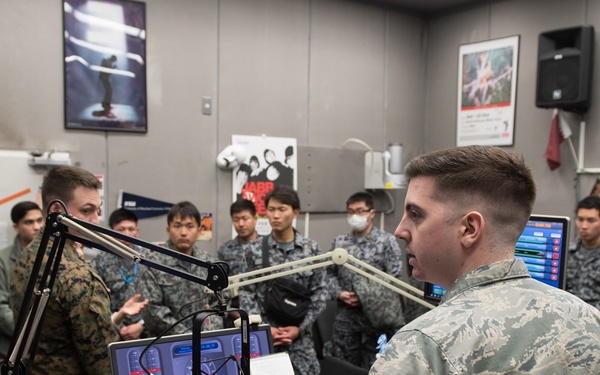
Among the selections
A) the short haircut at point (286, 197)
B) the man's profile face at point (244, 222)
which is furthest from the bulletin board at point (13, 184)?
the short haircut at point (286, 197)

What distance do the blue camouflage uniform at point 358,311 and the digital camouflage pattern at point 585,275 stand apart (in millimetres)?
1026

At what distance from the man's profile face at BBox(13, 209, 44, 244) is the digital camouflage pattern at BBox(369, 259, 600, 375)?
2.87m

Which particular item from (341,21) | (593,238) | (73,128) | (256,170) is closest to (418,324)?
(593,238)

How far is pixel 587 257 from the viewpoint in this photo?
3184 mm

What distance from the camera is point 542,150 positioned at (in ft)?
15.4

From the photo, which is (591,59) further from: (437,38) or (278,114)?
(278,114)

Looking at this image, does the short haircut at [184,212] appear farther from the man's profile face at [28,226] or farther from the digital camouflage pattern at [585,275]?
the digital camouflage pattern at [585,275]

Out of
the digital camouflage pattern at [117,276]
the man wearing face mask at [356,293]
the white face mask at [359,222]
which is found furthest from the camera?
the white face mask at [359,222]

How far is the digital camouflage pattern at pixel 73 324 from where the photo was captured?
1683 millimetres

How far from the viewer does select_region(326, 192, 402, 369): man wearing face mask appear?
3.35 meters

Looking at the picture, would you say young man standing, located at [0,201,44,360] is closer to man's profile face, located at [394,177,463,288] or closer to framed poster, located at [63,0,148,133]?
framed poster, located at [63,0,148,133]

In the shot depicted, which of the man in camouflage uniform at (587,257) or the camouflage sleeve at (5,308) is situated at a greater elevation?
the man in camouflage uniform at (587,257)

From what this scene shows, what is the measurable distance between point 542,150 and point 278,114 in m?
2.38

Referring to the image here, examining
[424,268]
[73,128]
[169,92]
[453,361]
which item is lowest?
[453,361]
